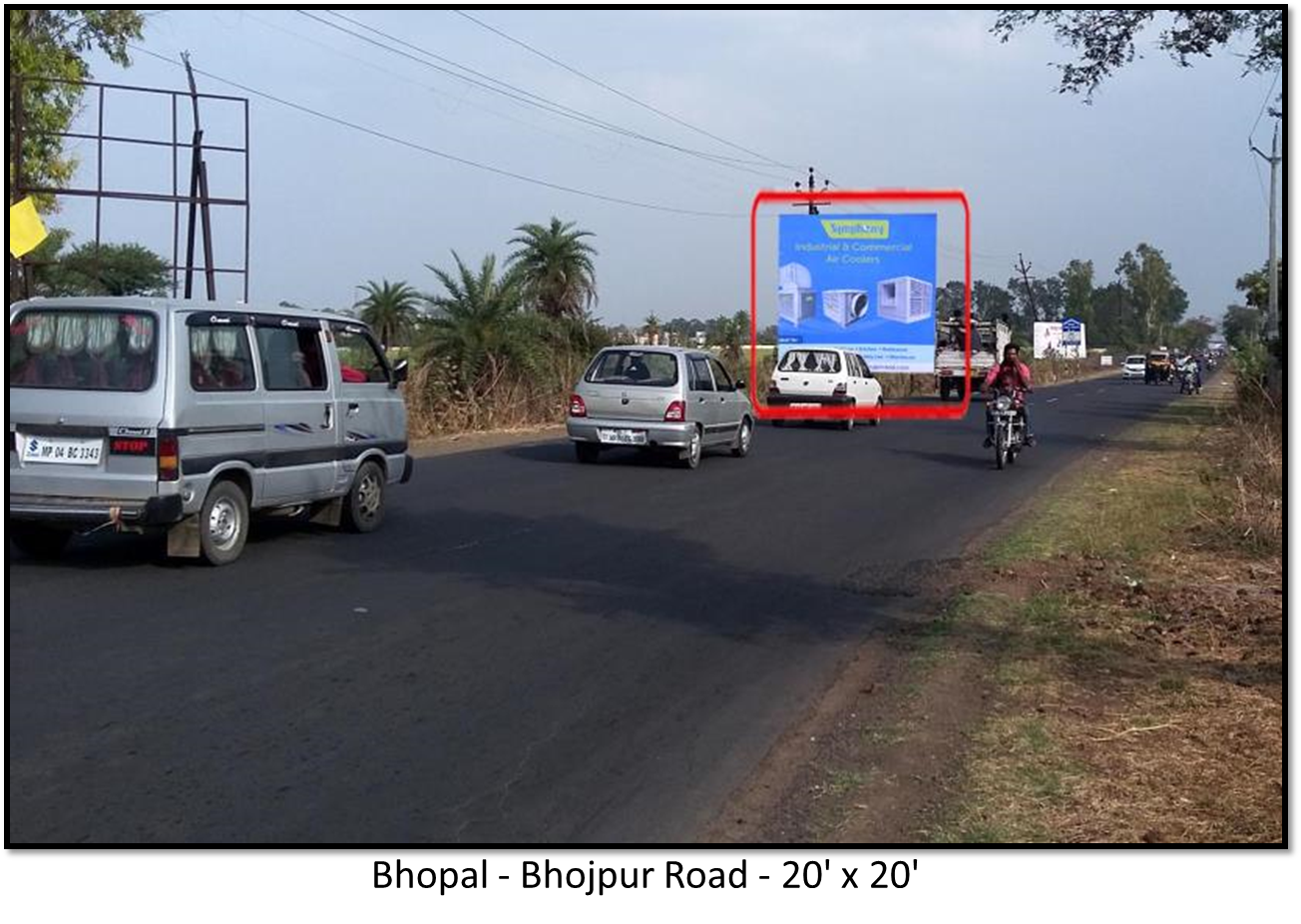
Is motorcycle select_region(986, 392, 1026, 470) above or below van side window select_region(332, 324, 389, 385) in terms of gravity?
below

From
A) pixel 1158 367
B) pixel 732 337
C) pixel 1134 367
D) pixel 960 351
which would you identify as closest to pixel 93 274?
pixel 732 337

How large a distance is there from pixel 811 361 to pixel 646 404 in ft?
35.6

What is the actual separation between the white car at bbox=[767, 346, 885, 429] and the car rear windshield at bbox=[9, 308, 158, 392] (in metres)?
19.8

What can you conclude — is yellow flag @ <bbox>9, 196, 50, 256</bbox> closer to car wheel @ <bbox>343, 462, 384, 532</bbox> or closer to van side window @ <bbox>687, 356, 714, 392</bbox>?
car wheel @ <bbox>343, 462, 384, 532</bbox>

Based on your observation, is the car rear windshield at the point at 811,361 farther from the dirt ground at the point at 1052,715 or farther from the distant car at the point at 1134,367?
the distant car at the point at 1134,367

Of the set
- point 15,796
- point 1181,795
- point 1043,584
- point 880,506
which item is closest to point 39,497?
point 15,796

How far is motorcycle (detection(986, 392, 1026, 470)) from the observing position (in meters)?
20.4

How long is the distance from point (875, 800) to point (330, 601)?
15.5ft

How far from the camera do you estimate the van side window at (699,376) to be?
1970cm

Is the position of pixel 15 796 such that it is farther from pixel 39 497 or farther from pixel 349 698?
pixel 39 497

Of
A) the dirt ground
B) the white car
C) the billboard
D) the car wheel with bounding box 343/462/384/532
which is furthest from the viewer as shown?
the billboard

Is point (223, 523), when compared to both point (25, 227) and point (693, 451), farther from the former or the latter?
point (693, 451)

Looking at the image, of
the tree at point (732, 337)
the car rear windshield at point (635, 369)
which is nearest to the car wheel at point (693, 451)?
the car rear windshield at point (635, 369)

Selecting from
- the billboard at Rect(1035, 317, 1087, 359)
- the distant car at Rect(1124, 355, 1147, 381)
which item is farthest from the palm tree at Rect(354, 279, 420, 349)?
the distant car at Rect(1124, 355, 1147, 381)
